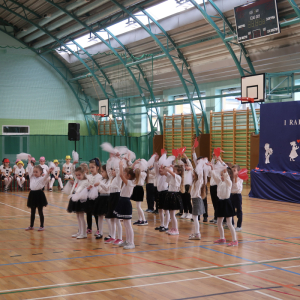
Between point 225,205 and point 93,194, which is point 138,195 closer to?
point 93,194

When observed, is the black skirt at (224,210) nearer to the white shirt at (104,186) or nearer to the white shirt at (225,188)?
the white shirt at (225,188)

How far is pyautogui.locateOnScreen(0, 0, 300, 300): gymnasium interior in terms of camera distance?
4965mm

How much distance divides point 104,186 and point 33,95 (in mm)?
16269

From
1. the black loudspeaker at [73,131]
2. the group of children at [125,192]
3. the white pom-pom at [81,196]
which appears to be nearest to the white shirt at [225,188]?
the group of children at [125,192]

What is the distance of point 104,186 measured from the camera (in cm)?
695

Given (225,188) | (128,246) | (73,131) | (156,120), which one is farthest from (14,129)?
(225,188)

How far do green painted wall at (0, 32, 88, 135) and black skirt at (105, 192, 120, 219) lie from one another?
1519 centimetres

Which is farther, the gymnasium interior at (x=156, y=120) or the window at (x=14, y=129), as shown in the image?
the window at (x=14, y=129)

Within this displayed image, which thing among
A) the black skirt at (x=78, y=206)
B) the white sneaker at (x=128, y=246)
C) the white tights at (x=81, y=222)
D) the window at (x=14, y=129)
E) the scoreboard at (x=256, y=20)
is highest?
the scoreboard at (x=256, y=20)

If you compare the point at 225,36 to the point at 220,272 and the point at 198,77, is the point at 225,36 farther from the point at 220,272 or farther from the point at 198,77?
the point at 220,272

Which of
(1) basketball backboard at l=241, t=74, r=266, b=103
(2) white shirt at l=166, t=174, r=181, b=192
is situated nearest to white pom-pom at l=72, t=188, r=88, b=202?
(2) white shirt at l=166, t=174, r=181, b=192

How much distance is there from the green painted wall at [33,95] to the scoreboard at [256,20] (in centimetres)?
1207

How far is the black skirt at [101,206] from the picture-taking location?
698 centimetres

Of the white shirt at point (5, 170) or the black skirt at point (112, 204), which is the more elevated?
the white shirt at point (5, 170)
